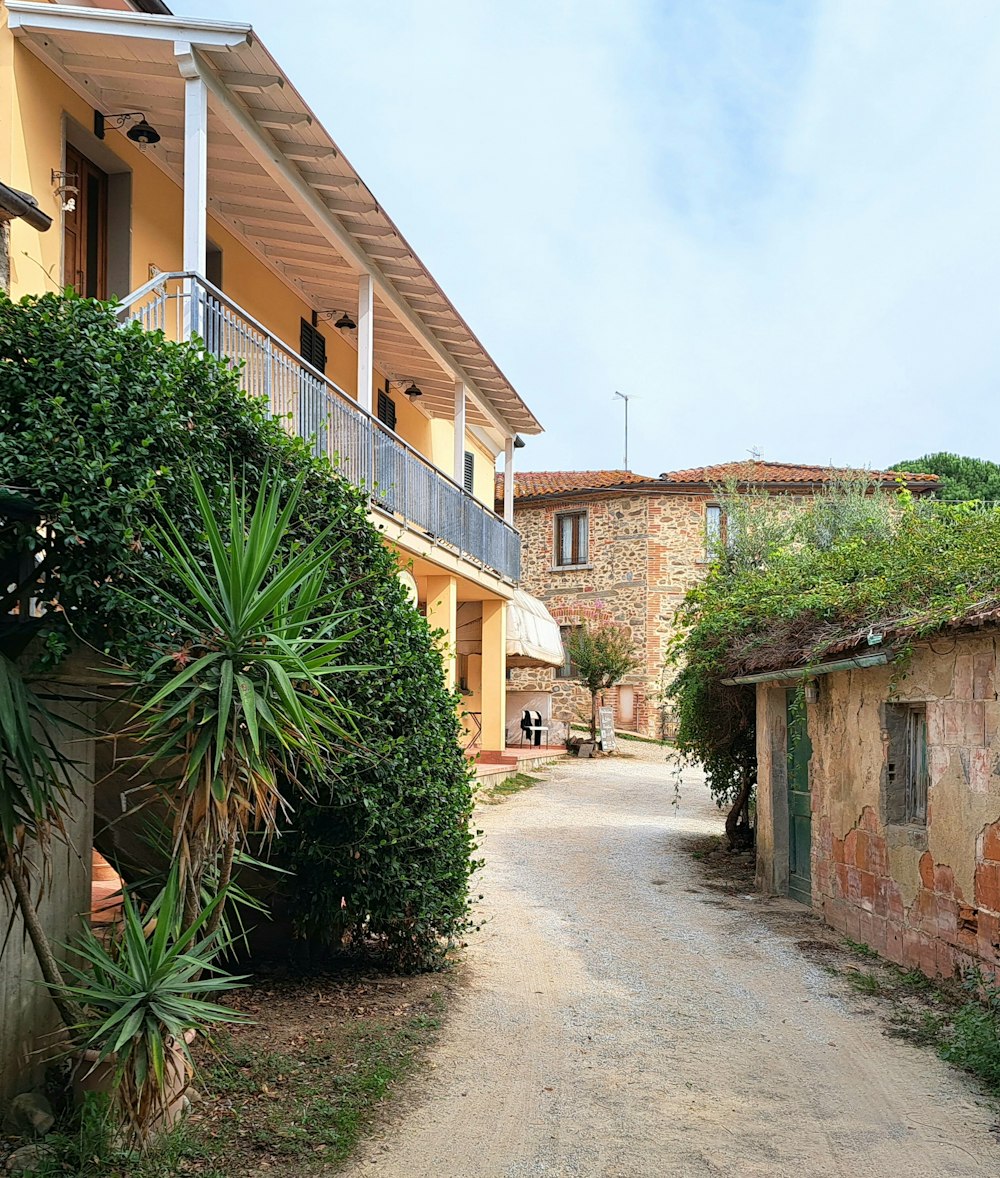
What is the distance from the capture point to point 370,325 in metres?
13.1

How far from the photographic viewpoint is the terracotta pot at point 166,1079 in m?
4.81

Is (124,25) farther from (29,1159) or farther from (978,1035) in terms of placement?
(978,1035)

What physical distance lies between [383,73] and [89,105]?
3.93 meters

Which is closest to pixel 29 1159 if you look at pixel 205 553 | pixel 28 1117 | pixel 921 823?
pixel 28 1117

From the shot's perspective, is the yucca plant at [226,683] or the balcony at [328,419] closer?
the yucca plant at [226,683]

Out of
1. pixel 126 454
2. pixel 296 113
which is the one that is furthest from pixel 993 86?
pixel 126 454

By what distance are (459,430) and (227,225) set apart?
248 inches

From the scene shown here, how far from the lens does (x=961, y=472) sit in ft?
147

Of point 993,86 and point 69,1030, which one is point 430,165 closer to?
point 993,86

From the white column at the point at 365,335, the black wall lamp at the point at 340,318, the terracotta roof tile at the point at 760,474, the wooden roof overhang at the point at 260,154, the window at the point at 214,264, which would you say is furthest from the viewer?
the terracotta roof tile at the point at 760,474

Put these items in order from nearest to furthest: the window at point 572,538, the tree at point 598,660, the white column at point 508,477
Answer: the white column at point 508,477
the tree at point 598,660
the window at point 572,538

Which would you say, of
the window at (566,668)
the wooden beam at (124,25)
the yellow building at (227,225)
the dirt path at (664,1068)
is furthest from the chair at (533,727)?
the wooden beam at (124,25)

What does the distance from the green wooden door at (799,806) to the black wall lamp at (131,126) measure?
8087 millimetres

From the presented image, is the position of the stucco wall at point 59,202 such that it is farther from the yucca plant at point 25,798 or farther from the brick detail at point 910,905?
the brick detail at point 910,905
